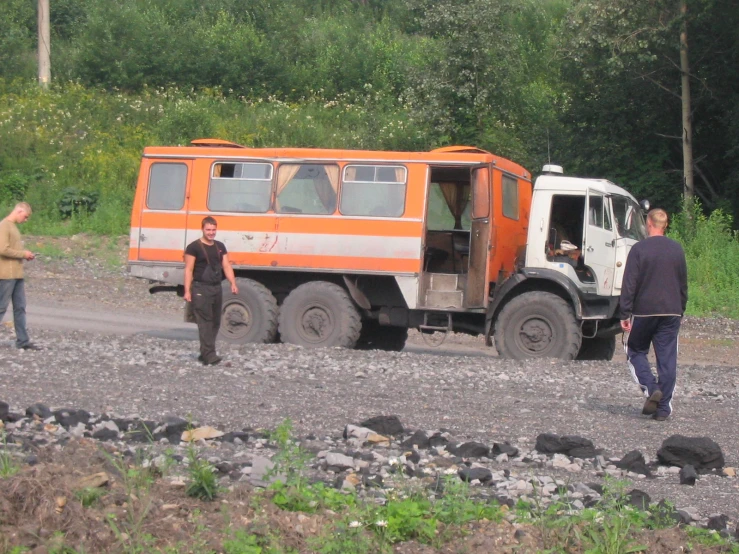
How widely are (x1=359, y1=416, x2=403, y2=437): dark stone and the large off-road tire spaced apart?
25.5 feet

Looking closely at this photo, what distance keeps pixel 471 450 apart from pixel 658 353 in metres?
2.74

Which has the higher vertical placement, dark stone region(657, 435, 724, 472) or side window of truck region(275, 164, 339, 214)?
side window of truck region(275, 164, 339, 214)

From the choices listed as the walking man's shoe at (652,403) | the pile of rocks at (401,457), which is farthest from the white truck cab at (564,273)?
the pile of rocks at (401,457)

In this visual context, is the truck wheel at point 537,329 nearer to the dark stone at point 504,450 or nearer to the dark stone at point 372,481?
the dark stone at point 504,450

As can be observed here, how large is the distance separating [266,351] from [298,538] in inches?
318

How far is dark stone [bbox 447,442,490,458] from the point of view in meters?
7.27

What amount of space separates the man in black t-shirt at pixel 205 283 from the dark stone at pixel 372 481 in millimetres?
5762

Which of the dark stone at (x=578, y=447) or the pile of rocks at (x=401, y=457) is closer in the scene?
the pile of rocks at (x=401, y=457)

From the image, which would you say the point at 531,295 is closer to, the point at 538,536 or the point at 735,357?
the point at 735,357

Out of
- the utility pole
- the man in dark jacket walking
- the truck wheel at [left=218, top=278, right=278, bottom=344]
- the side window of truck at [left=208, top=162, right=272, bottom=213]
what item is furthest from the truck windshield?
the utility pole

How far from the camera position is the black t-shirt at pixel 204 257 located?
1191cm

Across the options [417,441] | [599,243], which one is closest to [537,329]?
[599,243]

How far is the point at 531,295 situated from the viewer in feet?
45.7

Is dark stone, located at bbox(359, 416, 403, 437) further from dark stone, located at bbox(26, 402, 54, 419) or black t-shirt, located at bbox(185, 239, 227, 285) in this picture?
black t-shirt, located at bbox(185, 239, 227, 285)
